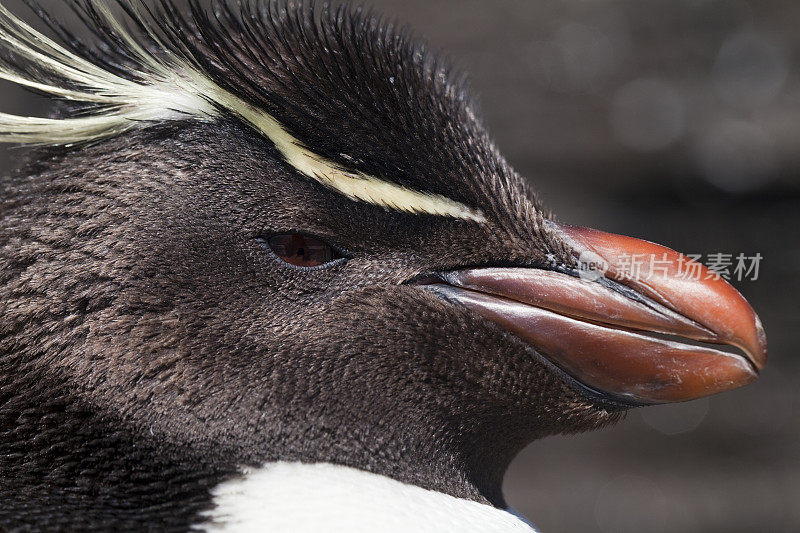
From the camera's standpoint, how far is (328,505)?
1398mm

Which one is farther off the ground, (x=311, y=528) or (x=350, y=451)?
(x=350, y=451)

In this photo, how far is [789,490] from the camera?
4461 millimetres

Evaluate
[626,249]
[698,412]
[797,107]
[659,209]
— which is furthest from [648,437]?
[626,249]

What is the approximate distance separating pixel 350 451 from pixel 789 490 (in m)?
3.63

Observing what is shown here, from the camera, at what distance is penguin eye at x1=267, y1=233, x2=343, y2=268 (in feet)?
4.91

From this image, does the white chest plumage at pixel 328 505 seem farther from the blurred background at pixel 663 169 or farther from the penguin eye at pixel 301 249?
the blurred background at pixel 663 169

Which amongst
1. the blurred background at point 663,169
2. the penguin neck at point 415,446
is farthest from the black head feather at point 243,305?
the blurred background at point 663,169

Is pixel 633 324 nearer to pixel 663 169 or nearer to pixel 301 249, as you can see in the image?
pixel 301 249

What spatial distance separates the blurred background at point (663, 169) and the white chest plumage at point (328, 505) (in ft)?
9.76

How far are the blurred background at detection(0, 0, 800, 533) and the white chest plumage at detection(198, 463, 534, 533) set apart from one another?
9.76ft

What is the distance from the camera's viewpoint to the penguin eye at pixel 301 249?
1497 mm

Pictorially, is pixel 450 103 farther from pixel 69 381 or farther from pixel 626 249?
pixel 69 381

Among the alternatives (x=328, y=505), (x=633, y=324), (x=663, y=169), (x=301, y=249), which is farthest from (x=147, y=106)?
(x=663, y=169)

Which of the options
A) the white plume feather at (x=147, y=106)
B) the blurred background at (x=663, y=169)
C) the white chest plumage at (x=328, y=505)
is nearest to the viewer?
the white chest plumage at (x=328, y=505)
